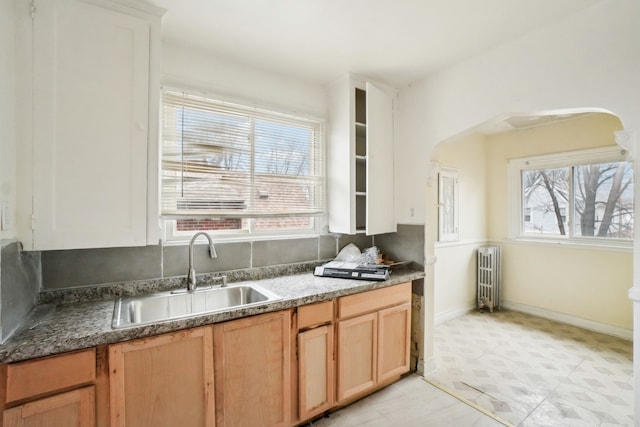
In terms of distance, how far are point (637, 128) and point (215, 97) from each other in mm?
2504

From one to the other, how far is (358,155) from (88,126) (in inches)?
76.6

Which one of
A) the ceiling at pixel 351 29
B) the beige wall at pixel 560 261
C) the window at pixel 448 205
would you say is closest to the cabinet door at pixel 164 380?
the ceiling at pixel 351 29

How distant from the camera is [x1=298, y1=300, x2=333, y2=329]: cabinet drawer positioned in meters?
1.77

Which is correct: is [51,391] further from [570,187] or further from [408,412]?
[570,187]

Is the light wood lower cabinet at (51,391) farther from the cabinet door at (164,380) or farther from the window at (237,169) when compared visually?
the window at (237,169)

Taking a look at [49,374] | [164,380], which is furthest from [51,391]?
[164,380]

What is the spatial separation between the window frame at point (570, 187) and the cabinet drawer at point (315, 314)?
338cm

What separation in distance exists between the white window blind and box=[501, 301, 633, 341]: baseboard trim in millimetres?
3310

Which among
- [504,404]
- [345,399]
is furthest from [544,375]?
[345,399]

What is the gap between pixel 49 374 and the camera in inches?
44.7

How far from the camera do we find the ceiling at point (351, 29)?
1596 millimetres

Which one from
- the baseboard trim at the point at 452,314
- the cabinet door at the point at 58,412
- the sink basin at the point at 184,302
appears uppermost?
the sink basin at the point at 184,302

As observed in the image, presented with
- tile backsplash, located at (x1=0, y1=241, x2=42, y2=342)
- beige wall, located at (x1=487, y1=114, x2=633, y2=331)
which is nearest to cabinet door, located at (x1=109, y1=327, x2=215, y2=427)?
tile backsplash, located at (x1=0, y1=241, x2=42, y2=342)

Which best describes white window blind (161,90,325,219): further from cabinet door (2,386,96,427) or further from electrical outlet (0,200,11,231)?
cabinet door (2,386,96,427)
